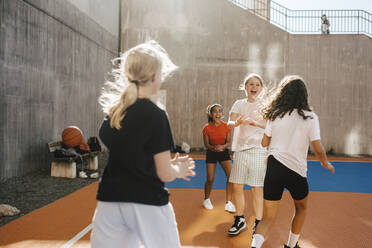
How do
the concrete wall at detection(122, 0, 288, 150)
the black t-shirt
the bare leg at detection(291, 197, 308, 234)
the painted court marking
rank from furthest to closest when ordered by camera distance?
the concrete wall at detection(122, 0, 288, 150) < the painted court marking < the bare leg at detection(291, 197, 308, 234) < the black t-shirt

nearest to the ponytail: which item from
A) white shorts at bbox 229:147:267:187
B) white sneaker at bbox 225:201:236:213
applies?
white shorts at bbox 229:147:267:187

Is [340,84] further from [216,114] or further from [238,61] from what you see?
[216,114]

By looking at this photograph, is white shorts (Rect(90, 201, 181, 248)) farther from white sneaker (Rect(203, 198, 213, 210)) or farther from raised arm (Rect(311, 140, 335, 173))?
white sneaker (Rect(203, 198, 213, 210))

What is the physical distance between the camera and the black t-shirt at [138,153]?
5.04 ft

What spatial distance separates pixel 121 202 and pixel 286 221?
3.76 metres

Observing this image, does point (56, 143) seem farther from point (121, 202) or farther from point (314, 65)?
point (314, 65)

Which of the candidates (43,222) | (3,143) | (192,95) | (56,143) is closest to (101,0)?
(192,95)

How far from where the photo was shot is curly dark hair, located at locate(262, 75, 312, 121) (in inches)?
117

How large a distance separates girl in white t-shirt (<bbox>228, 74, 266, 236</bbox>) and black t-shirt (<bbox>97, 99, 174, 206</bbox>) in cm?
242

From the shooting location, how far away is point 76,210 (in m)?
5.07

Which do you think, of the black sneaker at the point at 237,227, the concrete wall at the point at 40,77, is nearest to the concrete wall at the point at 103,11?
the concrete wall at the point at 40,77

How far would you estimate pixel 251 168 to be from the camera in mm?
3990

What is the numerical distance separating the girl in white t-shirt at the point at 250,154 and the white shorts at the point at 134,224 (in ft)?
8.00

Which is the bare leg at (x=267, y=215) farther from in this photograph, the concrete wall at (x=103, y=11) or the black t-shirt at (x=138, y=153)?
the concrete wall at (x=103, y=11)
